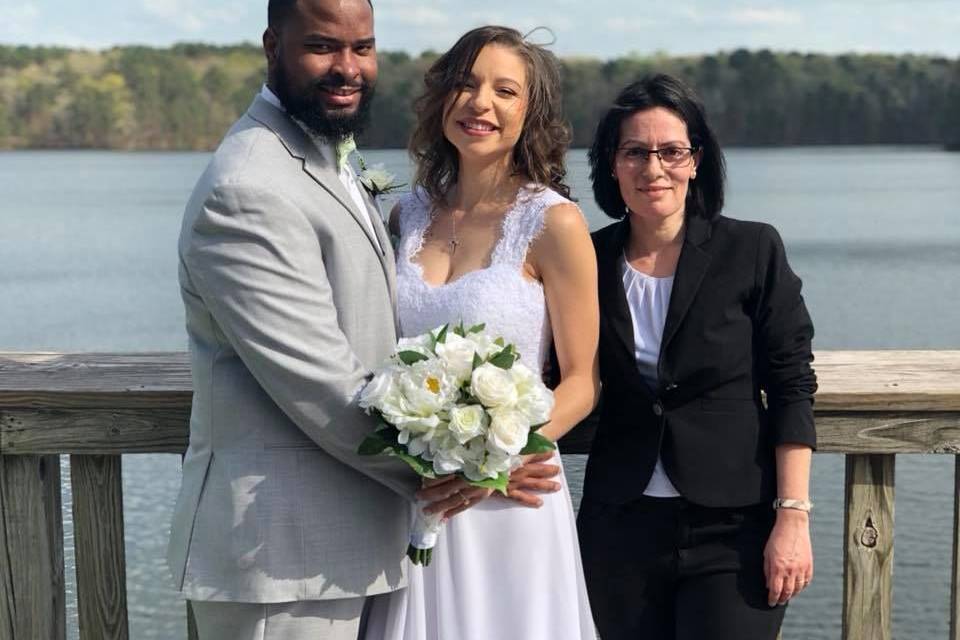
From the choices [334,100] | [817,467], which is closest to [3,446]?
[334,100]

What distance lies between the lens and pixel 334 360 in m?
2.42

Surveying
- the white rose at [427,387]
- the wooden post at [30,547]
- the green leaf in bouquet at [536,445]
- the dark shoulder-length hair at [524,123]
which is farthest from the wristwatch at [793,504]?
the wooden post at [30,547]

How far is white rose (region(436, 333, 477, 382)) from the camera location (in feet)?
7.94

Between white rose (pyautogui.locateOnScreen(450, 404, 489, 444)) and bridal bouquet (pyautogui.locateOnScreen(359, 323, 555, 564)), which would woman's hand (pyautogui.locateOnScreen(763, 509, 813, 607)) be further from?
white rose (pyautogui.locateOnScreen(450, 404, 489, 444))

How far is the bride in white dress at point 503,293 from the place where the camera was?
2811 mm

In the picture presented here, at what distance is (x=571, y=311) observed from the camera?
2857 millimetres

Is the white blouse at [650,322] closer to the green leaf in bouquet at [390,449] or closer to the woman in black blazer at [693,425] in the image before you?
the woman in black blazer at [693,425]

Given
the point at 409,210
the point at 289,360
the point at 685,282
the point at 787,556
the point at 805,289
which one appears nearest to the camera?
the point at 289,360

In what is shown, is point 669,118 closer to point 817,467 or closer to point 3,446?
point 3,446

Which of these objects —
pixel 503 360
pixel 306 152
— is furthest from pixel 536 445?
pixel 306 152

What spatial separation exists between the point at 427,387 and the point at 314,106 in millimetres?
692

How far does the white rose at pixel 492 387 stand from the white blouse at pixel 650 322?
565mm

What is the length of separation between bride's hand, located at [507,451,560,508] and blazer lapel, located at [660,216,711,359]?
1.30 feet

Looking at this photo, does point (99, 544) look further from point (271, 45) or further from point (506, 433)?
point (271, 45)
